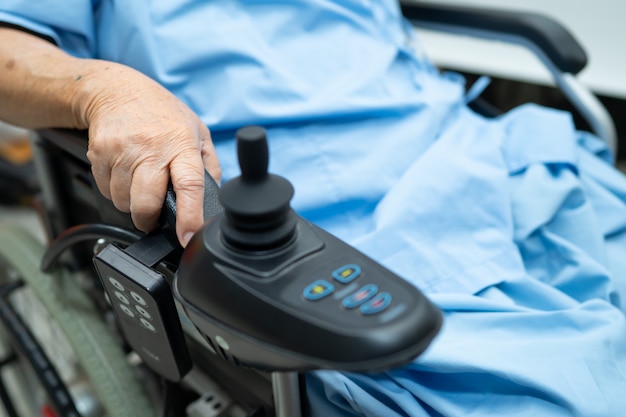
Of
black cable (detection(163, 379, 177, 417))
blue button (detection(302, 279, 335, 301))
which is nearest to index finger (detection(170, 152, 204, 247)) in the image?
blue button (detection(302, 279, 335, 301))

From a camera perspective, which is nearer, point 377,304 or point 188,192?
point 377,304

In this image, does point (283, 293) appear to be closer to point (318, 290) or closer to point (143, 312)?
point (318, 290)

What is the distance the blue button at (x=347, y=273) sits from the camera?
0.33 metres

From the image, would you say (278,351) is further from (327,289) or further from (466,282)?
(466,282)

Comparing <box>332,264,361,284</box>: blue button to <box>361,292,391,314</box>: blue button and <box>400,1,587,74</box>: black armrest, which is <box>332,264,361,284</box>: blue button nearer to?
<box>361,292,391,314</box>: blue button

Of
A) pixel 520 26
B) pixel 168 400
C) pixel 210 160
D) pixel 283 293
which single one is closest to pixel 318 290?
pixel 283 293

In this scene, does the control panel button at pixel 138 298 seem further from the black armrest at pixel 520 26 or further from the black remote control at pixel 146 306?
the black armrest at pixel 520 26

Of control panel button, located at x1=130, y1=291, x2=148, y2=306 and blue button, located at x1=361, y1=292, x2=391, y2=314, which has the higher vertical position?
blue button, located at x1=361, y1=292, x2=391, y2=314

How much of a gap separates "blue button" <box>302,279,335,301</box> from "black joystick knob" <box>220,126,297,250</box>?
0.04 meters

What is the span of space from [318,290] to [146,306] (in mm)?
145

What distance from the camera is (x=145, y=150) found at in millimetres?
465

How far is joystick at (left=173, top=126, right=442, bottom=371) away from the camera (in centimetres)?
30

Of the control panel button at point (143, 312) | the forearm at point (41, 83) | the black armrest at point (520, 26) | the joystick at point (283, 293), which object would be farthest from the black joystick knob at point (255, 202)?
the black armrest at point (520, 26)

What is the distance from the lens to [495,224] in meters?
0.62
